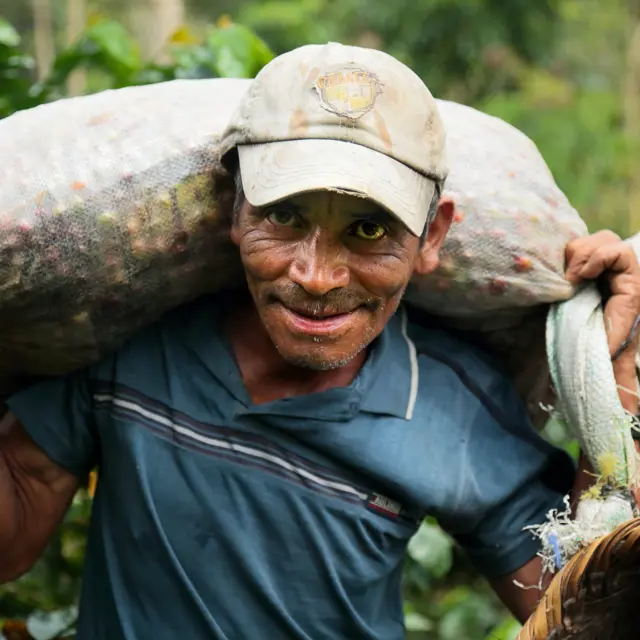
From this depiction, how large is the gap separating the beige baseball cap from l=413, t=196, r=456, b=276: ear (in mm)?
125

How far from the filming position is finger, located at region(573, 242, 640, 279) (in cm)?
158

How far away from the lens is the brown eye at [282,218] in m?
1.39

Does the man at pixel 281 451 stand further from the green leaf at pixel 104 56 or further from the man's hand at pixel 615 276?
the green leaf at pixel 104 56

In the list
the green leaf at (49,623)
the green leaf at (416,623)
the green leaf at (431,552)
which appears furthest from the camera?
the green leaf at (431,552)

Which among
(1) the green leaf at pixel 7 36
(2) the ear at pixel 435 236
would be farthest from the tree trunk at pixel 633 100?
(2) the ear at pixel 435 236

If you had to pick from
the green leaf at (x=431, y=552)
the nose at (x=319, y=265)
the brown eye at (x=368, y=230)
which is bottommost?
the green leaf at (x=431, y=552)

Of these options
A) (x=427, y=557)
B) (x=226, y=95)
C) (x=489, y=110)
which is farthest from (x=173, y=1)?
(x=226, y=95)

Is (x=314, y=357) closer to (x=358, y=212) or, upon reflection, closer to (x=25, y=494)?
(x=358, y=212)

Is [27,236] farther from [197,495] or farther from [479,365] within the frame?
[479,365]

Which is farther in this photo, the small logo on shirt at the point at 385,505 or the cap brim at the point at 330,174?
the small logo on shirt at the point at 385,505

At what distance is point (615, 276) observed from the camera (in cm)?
160

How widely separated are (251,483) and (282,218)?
0.43m

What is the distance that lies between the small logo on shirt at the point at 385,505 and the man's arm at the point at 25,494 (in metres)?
0.51

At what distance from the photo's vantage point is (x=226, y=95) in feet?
5.19
